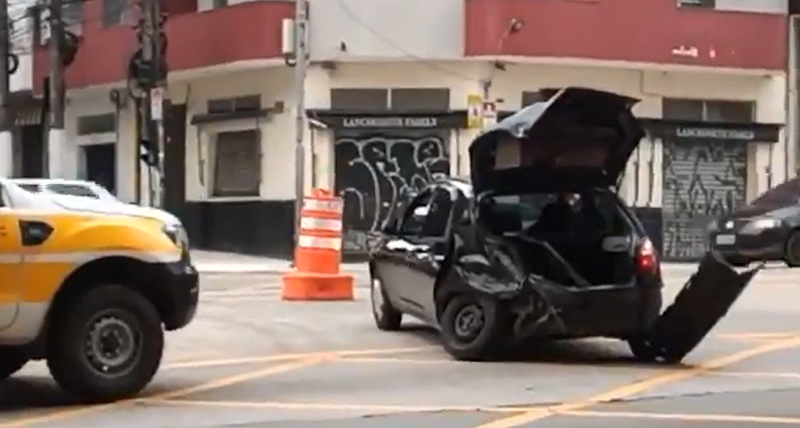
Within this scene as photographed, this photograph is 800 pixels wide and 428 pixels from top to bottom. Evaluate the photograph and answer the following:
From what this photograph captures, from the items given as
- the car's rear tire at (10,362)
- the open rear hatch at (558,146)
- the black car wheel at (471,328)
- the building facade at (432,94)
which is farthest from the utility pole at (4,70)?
the car's rear tire at (10,362)

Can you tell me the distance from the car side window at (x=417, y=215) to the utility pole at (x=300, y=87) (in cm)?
1305

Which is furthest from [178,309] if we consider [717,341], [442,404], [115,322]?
[717,341]

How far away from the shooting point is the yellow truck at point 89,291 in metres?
10.1

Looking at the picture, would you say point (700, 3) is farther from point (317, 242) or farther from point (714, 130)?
point (317, 242)

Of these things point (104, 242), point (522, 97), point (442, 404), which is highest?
point (522, 97)

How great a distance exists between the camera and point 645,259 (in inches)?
497

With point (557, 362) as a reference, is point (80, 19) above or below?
above

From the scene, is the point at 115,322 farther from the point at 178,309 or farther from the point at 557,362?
the point at 557,362

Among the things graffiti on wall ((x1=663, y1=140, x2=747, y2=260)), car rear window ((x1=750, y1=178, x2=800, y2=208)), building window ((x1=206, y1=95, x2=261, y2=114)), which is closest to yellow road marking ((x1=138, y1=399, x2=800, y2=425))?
car rear window ((x1=750, y1=178, x2=800, y2=208))

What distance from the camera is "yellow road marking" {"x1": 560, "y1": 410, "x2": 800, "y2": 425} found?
9559 millimetres

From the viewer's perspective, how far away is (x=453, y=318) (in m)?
13.0

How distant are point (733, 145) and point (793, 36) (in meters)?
2.87

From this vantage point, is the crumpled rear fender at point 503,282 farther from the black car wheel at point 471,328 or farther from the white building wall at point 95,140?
the white building wall at point 95,140

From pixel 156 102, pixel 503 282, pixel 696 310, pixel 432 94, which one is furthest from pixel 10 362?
pixel 432 94
